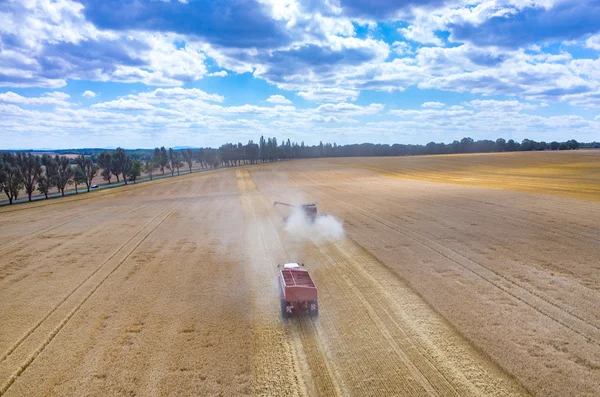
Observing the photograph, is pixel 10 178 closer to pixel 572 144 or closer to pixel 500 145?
pixel 500 145

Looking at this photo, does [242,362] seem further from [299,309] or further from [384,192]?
[384,192]

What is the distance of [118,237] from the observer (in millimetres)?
31453

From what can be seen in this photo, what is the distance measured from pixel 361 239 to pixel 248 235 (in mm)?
9115

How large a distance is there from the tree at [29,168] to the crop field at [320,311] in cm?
6146

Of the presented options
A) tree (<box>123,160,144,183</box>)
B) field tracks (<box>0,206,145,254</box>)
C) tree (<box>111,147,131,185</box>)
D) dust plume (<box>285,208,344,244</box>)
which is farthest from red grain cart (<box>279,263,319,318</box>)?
tree (<box>111,147,131,185</box>)

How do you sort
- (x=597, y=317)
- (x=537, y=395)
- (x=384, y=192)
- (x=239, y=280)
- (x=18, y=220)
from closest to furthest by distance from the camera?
(x=537, y=395) → (x=597, y=317) → (x=239, y=280) → (x=18, y=220) → (x=384, y=192)

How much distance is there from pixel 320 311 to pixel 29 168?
300ft

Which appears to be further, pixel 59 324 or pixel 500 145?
pixel 500 145

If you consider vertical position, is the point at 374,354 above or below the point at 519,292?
below

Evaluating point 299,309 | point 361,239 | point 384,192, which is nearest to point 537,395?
point 299,309

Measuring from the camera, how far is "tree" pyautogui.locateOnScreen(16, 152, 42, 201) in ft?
269

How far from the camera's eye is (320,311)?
51.9ft

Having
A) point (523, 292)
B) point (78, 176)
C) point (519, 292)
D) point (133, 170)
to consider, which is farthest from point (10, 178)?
point (523, 292)

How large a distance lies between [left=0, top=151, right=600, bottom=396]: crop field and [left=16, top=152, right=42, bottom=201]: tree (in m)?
61.5
